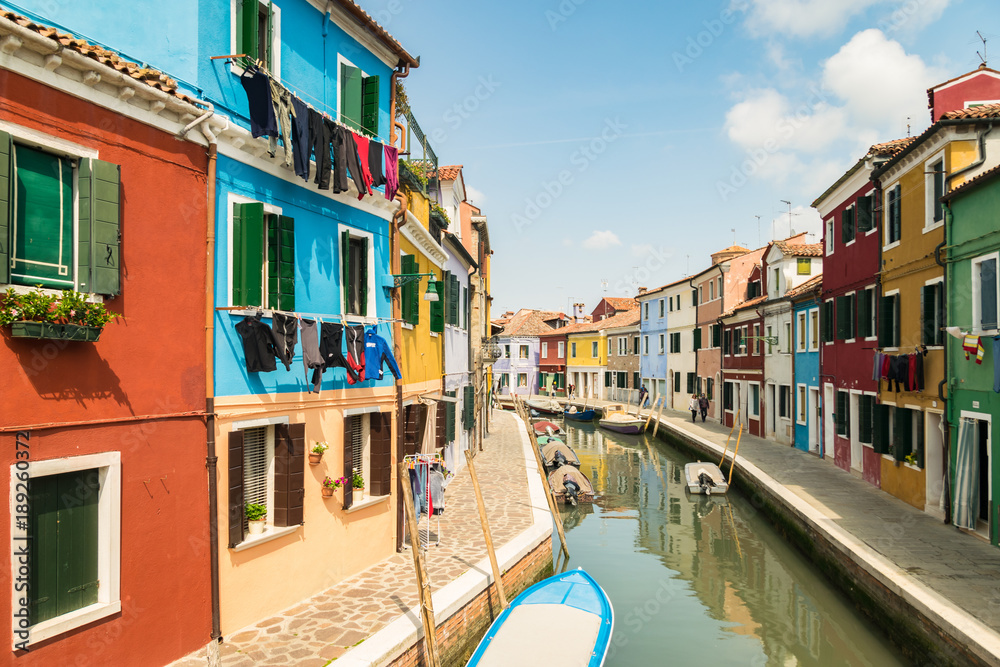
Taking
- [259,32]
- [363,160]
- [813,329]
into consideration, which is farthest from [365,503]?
[813,329]

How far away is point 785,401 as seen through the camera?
27.1 meters

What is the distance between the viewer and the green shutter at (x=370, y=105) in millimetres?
11172

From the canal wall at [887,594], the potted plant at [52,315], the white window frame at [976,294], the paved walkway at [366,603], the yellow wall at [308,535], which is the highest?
the white window frame at [976,294]

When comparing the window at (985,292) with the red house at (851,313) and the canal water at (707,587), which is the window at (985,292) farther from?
the canal water at (707,587)

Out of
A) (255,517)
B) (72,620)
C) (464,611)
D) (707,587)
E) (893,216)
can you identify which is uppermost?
(893,216)

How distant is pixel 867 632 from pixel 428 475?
8.11 meters

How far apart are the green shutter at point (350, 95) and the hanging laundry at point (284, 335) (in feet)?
12.1

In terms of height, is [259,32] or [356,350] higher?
[259,32]

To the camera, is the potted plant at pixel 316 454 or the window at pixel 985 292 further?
the window at pixel 985 292

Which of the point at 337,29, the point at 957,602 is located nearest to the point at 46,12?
the point at 337,29

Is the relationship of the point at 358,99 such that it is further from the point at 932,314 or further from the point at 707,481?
the point at 707,481

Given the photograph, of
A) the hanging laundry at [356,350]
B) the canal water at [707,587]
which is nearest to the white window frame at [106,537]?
the hanging laundry at [356,350]

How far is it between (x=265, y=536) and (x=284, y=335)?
265 centimetres

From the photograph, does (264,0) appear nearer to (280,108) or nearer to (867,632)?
(280,108)
